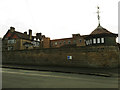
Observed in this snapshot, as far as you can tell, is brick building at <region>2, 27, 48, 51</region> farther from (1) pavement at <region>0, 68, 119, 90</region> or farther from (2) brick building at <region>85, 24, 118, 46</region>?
(1) pavement at <region>0, 68, 119, 90</region>

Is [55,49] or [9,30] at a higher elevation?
[9,30]

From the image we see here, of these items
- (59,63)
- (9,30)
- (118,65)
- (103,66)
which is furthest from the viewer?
(9,30)

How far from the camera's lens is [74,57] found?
15594 millimetres

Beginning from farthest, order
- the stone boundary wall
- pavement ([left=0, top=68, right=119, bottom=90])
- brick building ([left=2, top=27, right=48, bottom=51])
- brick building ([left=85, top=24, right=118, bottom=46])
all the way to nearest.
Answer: brick building ([left=2, top=27, right=48, bottom=51]) < brick building ([left=85, top=24, right=118, bottom=46]) < the stone boundary wall < pavement ([left=0, top=68, right=119, bottom=90])

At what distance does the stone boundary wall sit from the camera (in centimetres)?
1420

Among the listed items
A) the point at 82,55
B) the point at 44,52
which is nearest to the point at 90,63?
the point at 82,55

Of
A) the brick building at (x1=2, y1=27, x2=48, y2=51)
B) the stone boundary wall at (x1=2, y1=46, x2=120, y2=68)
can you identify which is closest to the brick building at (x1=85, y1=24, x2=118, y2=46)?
the stone boundary wall at (x1=2, y1=46, x2=120, y2=68)

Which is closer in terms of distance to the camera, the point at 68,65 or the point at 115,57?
the point at 115,57

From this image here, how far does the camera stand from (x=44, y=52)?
17531mm

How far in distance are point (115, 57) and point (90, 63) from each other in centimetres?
389

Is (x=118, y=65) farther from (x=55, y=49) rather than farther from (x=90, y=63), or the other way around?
(x=55, y=49)

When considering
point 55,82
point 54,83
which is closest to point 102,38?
point 55,82

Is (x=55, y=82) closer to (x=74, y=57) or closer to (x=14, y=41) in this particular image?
(x=74, y=57)

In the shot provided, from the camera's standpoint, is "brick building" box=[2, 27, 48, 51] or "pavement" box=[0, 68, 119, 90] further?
"brick building" box=[2, 27, 48, 51]
